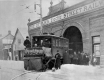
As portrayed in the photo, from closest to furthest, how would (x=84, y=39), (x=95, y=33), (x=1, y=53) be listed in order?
1. (x=95, y=33)
2. (x=84, y=39)
3. (x=1, y=53)

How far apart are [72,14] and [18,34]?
2032 centimetres

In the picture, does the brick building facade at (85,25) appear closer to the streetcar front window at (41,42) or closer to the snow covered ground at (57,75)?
the streetcar front window at (41,42)

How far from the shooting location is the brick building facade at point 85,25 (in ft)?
50.4

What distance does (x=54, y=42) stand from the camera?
42.8ft

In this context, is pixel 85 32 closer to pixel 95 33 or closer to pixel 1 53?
pixel 95 33

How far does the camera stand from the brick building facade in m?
15.4

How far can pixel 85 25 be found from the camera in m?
17.2

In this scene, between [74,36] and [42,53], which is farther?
[74,36]

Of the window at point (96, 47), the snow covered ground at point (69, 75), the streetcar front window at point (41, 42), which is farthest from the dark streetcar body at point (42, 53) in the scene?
the window at point (96, 47)

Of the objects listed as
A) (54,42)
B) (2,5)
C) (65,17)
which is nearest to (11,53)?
(65,17)

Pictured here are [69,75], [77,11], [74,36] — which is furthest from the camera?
[74,36]

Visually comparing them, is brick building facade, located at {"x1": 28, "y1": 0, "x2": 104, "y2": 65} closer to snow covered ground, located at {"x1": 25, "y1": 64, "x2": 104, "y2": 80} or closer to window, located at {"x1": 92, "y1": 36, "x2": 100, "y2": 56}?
window, located at {"x1": 92, "y1": 36, "x2": 100, "y2": 56}

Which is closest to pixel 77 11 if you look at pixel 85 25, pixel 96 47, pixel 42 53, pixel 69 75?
pixel 85 25

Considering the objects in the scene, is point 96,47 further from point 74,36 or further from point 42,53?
point 42,53
